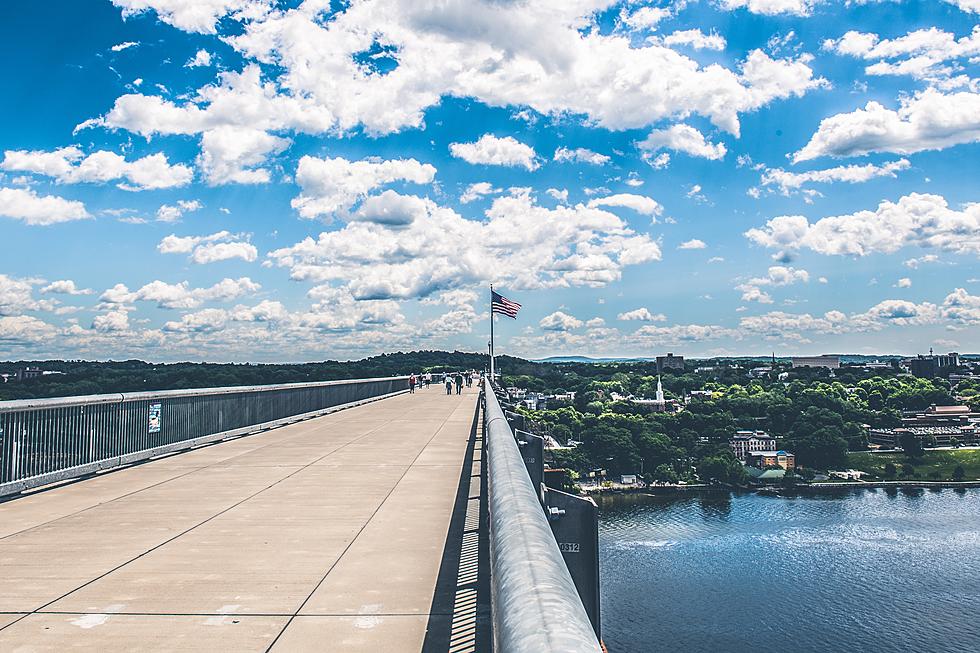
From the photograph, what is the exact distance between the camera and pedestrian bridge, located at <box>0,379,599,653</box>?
12.2ft

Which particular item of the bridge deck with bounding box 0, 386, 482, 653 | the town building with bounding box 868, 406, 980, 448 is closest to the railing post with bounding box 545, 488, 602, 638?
the bridge deck with bounding box 0, 386, 482, 653

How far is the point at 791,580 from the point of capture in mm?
56344

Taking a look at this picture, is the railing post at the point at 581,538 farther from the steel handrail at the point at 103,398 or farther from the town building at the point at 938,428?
the town building at the point at 938,428

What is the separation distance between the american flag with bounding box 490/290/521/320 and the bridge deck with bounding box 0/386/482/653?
32994 millimetres

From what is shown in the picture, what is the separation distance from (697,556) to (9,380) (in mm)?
54231

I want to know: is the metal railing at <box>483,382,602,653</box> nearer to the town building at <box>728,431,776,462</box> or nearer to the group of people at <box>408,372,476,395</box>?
the group of people at <box>408,372,476,395</box>

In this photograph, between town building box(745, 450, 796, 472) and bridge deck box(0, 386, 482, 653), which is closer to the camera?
bridge deck box(0, 386, 482, 653)

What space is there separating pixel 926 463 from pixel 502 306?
9403 cm

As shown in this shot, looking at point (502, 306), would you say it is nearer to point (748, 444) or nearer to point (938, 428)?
point (748, 444)

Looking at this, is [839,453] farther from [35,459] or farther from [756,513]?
[35,459]

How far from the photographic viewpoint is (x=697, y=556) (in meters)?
62.0

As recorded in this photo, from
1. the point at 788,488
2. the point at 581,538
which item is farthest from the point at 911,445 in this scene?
the point at 581,538

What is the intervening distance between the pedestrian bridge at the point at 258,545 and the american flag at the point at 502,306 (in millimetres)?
30370

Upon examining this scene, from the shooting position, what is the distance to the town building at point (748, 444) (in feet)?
388
